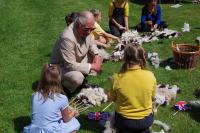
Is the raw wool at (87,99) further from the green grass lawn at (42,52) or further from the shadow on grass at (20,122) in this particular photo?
the shadow on grass at (20,122)

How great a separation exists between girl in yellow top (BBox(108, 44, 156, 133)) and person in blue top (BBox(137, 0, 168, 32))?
20.4 feet

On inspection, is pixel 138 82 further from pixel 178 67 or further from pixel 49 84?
pixel 178 67

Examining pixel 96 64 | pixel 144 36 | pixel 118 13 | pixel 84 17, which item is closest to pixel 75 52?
pixel 96 64

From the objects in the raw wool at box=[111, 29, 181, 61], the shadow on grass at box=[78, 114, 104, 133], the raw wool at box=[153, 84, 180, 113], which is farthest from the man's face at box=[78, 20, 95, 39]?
the raw wool at box=[111, 29, 181, 61]

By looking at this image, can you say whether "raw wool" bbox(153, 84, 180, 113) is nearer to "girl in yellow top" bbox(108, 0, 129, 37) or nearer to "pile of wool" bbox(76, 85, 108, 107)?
"pile of wool" bbox(76, 85, 108, 107)

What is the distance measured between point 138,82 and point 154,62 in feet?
11.9

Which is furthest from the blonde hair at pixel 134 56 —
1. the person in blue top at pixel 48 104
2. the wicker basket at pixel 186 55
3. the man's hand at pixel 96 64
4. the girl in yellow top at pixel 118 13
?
the girl in yellow top at pixel 118 13

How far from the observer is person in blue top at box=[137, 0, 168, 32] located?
456 inches

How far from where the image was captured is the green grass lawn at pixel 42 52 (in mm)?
6637

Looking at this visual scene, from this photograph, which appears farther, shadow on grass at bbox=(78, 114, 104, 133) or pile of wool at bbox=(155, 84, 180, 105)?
pile of wool at bbox=(155, 84, 180, 105)

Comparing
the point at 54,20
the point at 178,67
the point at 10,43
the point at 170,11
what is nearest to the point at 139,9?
the point at 170,11

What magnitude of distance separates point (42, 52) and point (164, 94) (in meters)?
3.88

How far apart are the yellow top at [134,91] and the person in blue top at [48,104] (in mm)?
695

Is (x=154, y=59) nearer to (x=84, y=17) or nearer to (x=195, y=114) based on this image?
(x=195, y=114)
